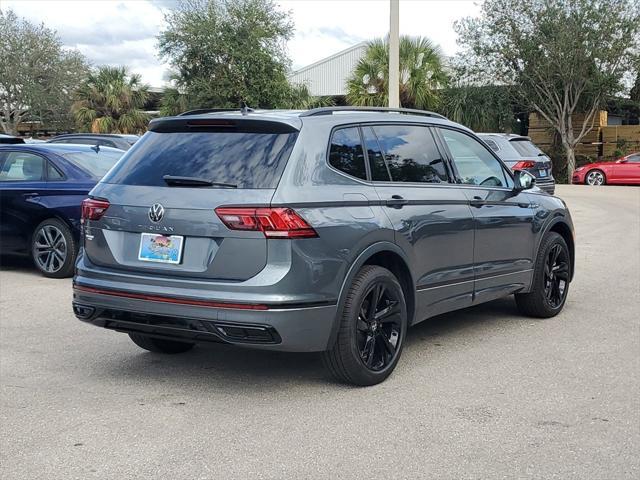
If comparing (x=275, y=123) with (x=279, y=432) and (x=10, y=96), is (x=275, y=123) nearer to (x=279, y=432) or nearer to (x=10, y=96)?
(x=279, y=432)

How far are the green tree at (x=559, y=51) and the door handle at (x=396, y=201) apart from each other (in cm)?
2742

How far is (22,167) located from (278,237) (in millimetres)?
6133

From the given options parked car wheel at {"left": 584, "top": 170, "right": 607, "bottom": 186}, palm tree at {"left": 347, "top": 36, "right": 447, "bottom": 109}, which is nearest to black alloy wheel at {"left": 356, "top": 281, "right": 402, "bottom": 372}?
parked car wheel at {"left": 584, "top": 170, "right": 607, "bottom": 186}

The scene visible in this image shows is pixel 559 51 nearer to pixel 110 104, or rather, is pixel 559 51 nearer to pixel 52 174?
pixel 110 104

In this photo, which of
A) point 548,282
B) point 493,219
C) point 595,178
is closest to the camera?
point 493,219

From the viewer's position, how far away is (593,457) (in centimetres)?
406

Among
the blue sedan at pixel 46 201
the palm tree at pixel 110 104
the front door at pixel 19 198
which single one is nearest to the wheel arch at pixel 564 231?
the blue sedan at pixel 46 201

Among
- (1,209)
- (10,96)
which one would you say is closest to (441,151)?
(1,209)

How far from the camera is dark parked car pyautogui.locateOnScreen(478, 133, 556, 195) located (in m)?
15.0

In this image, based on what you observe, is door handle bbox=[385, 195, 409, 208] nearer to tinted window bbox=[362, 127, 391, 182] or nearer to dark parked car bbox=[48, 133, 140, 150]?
tinted window bbox=[362, 127, 391, 182]

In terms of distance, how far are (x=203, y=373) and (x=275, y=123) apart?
1796mm

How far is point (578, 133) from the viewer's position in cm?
3488

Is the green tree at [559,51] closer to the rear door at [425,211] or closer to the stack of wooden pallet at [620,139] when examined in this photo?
the stack of wooden pallet at [620,139]

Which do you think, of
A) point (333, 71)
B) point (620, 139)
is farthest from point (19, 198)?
point (333, 71)
